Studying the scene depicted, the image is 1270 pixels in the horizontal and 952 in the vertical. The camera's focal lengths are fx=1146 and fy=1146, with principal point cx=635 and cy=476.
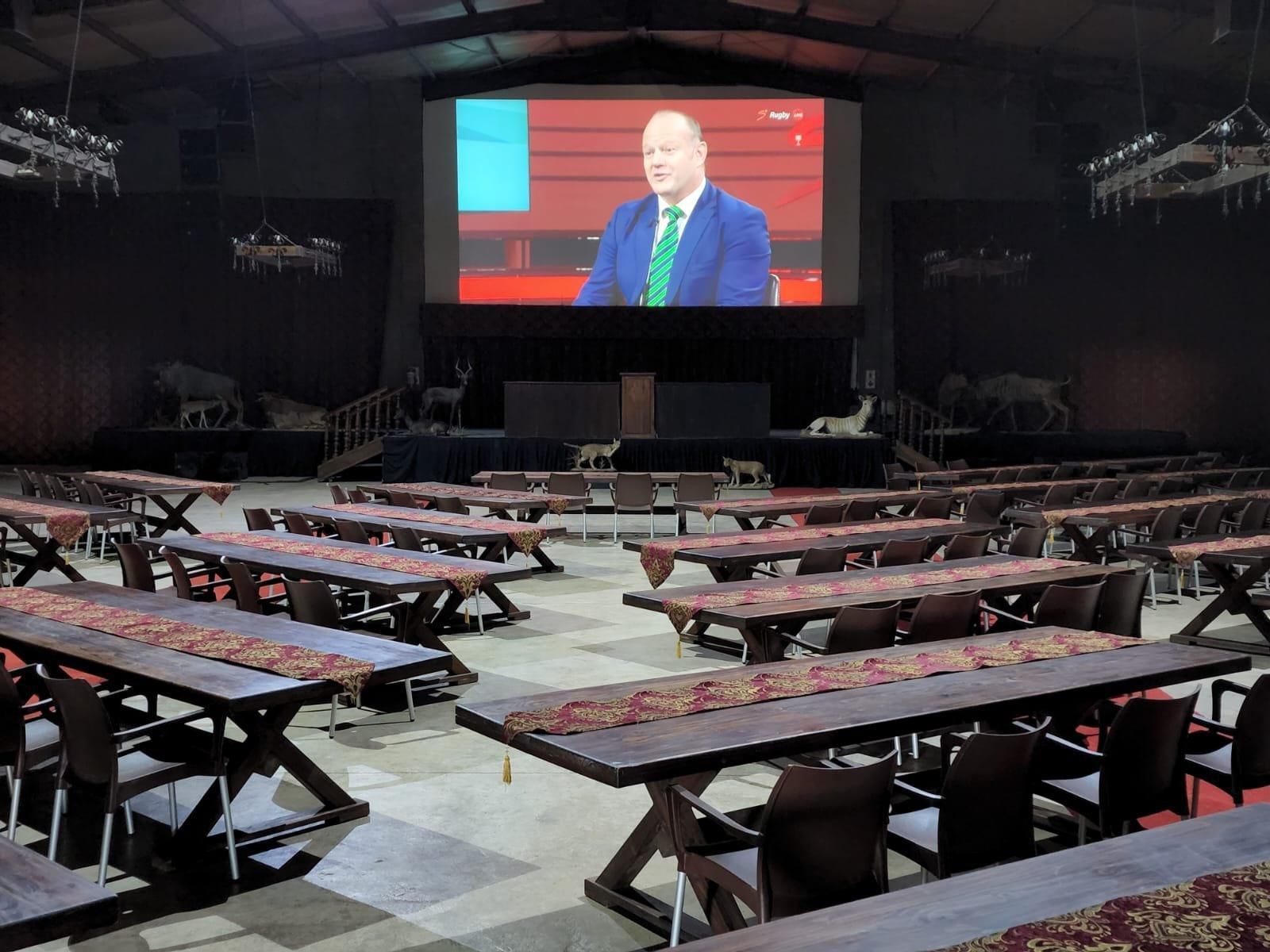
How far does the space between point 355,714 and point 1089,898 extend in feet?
12.7

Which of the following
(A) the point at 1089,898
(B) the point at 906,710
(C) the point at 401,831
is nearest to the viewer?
(A) the point at 1089,898

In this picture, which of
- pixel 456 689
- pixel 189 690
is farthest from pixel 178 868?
pixel 456 689

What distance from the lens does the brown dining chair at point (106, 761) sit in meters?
3.18

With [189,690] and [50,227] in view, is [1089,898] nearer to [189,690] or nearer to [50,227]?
[189,690]

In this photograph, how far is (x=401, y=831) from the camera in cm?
386

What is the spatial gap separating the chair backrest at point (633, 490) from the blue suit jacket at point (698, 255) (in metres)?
7.33

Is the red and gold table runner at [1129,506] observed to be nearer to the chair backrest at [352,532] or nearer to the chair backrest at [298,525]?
the chair backrest at [352,532]

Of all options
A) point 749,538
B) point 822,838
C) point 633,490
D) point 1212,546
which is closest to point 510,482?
point 633,490

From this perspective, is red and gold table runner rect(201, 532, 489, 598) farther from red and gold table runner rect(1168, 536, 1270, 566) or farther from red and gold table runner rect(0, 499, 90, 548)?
red and gold table runner rect(1168, 536, 1270, 566)

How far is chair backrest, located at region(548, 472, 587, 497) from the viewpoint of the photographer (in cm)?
1077

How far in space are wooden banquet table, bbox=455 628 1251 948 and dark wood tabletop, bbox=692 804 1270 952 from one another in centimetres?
71

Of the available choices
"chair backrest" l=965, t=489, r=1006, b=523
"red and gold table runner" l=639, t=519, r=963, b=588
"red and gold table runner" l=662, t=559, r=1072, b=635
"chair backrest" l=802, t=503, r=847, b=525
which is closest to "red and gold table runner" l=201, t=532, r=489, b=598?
"red and gold table runner" l=639, t=519, r=963, b=588

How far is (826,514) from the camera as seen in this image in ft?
26.6

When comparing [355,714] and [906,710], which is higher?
[906,710]
